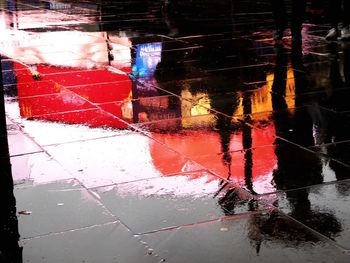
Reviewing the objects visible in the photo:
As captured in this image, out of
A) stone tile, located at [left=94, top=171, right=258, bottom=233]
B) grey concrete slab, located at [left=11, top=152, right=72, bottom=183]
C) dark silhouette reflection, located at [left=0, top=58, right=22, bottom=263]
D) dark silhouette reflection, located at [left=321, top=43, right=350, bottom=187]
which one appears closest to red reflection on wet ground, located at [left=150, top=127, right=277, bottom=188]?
stone tile, located at [left=94, top=171, right=258, bottom=233]

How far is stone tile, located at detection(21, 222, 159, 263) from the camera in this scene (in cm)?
492

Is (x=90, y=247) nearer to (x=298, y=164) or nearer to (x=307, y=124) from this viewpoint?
(x=298, y=164)

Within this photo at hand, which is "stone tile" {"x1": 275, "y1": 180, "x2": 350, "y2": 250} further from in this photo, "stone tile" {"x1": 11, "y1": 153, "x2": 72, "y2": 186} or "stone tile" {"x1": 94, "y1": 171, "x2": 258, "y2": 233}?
"stone tile" {"x1": 11, "y1": 153, "x2": 72, "y2": 186}

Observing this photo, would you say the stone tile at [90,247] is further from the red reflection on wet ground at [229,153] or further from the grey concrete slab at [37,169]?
the red reflection on wet ground at [229,153]

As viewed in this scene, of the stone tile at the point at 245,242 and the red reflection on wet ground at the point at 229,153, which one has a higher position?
the red reflection on wet ground at the point at 229,153

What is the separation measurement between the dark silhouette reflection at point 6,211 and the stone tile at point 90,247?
9cm

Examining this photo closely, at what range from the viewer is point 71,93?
10555 millimetres

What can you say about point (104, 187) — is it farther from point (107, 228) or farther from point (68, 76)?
point (68, 76)

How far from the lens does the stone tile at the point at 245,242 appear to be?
489 cm

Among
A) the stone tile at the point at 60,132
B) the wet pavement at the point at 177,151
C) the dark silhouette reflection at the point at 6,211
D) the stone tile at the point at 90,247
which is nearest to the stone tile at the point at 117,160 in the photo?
the wet pavement at the point at 177,151

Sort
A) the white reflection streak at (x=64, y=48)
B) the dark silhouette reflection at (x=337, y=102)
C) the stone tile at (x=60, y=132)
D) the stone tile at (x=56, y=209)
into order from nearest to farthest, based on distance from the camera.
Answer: the stone tile at (x=56, y=209)
the dark silhouette reflection at (x=337, y=102)
the stone tile at (x=60, y=132)
the white reflection streak at (x=64, y=48)

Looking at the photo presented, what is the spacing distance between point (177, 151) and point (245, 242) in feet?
8.47

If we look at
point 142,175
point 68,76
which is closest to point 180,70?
point 68,76

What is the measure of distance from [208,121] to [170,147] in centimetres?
124
